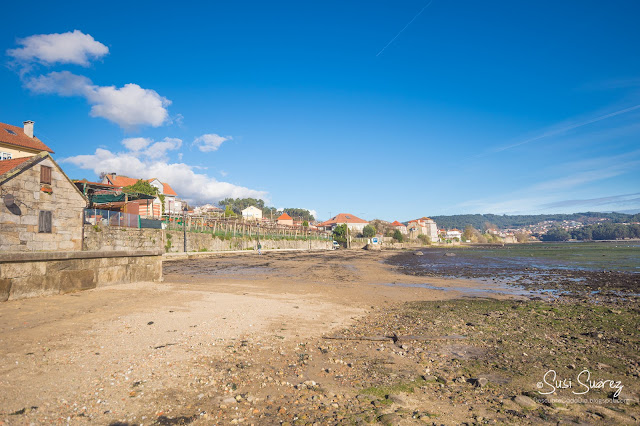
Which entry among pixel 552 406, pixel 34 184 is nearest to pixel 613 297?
pixel 552 406

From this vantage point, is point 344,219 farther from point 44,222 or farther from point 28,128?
point 44,222

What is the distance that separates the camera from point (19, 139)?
39.7 meters

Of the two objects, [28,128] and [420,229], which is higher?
[28,128]

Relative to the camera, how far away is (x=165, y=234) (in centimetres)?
3938

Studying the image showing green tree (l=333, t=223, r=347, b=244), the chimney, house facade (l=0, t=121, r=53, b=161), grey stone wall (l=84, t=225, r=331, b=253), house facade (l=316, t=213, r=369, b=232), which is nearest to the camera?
grey stone wall (l=84, t=225, r=331, b=253)

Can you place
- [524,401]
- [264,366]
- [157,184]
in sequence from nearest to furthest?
[524,401] → [264,366] → [157,184]

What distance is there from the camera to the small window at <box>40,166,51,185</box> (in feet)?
60.1

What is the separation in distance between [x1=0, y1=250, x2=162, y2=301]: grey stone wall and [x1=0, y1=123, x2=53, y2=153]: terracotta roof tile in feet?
125

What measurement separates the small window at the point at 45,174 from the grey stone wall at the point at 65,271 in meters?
10.7

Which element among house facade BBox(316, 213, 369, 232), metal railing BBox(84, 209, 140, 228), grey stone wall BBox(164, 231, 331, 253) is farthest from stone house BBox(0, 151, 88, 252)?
house facade BBox(316, 213, 369, 232)

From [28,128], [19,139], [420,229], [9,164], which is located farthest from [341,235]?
[9,164]

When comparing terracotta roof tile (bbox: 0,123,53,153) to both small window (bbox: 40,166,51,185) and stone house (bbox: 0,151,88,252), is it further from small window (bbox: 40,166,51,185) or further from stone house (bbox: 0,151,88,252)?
small window (bbox: 40,166,51,185)

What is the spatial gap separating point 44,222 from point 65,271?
1136 cm

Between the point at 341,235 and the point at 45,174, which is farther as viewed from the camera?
the point at 341,235
